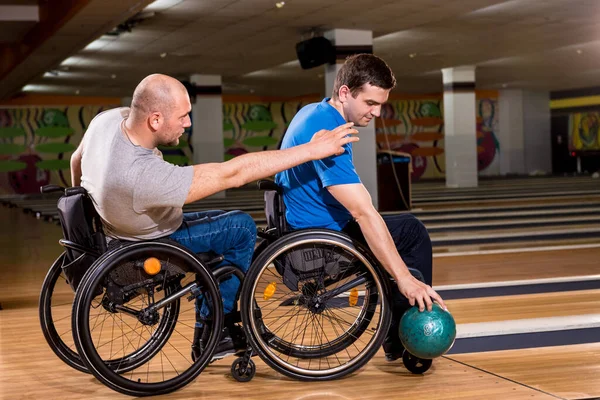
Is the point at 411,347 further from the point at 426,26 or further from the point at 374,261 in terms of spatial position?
the point at 426,26

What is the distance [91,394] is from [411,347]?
105 centimetres

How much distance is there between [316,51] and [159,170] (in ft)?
28.6

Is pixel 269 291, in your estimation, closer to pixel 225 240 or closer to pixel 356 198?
pixel 225 240

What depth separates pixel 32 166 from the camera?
20266 millimetres

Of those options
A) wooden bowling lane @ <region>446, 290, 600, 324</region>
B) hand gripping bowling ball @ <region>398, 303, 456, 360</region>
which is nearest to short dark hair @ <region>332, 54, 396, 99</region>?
hand gripping bowling ball @ <region>398, 303, 456, 360</region>

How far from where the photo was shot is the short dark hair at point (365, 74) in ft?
9.05

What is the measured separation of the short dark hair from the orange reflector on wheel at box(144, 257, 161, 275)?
A: 868 millimetres

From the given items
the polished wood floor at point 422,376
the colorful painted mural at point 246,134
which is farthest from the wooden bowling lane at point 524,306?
the colorful painted mural at point 246,134

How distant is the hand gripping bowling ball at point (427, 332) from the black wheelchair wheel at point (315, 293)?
0.10m

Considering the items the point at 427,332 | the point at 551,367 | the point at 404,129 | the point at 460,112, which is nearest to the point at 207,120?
the point at 460,112

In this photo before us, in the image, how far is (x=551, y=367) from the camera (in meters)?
2.86

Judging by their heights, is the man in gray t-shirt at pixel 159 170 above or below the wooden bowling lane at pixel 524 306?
above

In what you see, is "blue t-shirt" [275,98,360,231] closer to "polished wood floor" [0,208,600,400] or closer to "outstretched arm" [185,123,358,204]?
"outstretched arm" [185,123,358,204]

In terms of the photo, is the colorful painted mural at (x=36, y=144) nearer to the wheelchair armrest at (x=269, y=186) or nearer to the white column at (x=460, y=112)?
the white column at (x=460, y=112)
